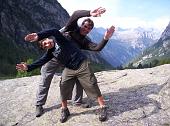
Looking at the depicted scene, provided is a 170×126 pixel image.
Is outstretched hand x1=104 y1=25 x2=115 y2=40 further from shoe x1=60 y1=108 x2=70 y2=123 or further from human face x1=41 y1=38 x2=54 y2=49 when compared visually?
shoe x1=60 y1=108 x2=70 y2=123

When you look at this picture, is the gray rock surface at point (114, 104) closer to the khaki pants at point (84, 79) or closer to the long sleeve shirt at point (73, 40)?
the khaki pants at point (84, 79)

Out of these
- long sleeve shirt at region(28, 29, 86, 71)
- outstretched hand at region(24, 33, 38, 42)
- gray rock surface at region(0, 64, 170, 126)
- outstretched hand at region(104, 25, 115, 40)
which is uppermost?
outstretched hand at region(24, 33, 38, 42)

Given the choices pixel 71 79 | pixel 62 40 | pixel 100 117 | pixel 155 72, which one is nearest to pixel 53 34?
pixel 62 40

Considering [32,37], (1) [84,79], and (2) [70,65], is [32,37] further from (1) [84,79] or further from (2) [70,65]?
(1) [84,79]

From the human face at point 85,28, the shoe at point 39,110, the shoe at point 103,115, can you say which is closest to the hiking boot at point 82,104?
the shoe at point 39,110

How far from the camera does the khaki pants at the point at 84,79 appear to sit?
13.0 metres

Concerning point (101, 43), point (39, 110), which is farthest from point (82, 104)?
point (101, 43)

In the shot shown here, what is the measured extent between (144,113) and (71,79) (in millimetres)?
2936

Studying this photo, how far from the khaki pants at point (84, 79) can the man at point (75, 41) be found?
0.76 metres

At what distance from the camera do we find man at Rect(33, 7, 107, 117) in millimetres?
12477

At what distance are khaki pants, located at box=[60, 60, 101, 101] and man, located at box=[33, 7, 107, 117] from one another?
755mm

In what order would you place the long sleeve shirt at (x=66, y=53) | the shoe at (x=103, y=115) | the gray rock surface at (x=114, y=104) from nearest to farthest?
the long sleeve shirt at (x=66, y=53)
the shoe at (x=103, y=115)
the gray rock surface at (x=114, y=104)

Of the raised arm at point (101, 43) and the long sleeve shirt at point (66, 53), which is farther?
the long sleeve shirt at point (66, 53)

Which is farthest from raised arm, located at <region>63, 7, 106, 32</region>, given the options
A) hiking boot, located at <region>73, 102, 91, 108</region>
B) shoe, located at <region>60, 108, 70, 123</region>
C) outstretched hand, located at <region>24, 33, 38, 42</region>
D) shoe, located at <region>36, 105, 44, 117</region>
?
shoe, located at <region>36, 105, 44, 117</region>
